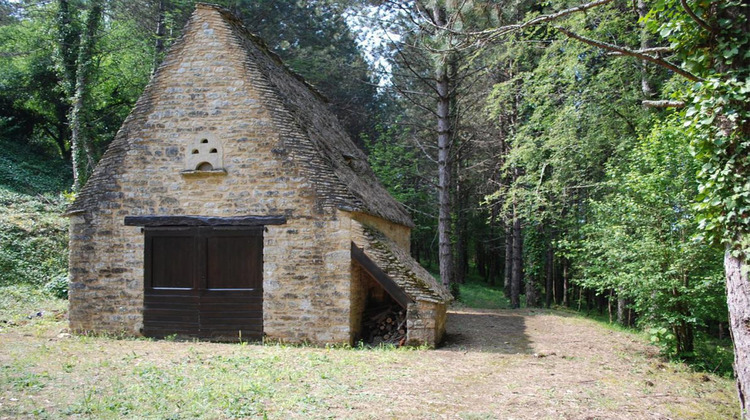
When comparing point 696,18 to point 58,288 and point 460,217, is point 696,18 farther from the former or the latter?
point 460,217

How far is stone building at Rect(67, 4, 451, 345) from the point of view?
9.45 metres

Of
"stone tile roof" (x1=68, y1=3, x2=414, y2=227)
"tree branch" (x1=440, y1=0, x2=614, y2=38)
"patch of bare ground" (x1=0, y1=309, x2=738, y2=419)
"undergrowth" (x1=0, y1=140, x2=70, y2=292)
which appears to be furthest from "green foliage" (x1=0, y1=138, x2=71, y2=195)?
"tree branch" (x1=440, y1=0, x2=614, y2=38)

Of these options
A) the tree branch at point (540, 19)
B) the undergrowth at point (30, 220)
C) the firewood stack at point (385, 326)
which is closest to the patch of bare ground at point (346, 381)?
the firewood stack at point (385, 326)

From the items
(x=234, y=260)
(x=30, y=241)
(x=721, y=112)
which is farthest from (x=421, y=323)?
(x=30, y=241)

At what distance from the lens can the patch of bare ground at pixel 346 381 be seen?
564 centimetres

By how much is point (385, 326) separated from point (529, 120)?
330 inches

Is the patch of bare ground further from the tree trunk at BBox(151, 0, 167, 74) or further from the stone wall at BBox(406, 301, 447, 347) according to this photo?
the tree trunk at BBox(151, 0, 167, 74)

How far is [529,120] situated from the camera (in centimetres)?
1534

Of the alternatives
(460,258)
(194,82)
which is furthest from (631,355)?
(460,258)

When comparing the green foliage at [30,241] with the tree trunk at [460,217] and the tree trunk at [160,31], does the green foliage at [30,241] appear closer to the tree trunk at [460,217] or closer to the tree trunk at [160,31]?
the tree trunk at [160,31]

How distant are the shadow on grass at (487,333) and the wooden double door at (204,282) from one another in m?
3.79

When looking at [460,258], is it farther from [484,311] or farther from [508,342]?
[508,342]

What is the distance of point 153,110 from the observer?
1009 cm

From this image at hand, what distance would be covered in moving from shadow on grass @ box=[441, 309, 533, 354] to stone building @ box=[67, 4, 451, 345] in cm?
64
